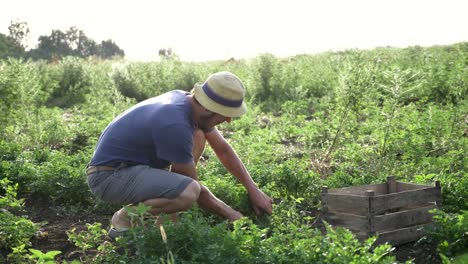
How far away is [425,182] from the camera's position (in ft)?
17.7

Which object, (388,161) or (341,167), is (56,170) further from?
(388,161)

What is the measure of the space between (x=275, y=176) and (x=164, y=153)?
1593 millimetres

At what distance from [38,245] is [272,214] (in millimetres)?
1892

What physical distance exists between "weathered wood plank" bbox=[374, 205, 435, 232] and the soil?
171 mm

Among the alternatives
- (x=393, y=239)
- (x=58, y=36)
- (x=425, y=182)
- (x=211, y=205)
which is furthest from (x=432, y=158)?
(x=58, y=36)

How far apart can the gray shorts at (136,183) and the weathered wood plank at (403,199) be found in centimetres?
135

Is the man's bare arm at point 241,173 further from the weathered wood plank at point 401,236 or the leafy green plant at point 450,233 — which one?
the leafy green plant at point 450,233

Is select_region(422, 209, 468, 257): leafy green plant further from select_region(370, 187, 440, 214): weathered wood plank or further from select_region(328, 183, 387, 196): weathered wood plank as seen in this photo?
select_region(328, 183, 387, 196): weathered wood plank

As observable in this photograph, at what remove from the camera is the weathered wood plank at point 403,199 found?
181 inches

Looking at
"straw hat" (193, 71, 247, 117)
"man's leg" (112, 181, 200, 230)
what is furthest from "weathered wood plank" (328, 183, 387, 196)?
"man's leg" (112, 181, 200, 230)

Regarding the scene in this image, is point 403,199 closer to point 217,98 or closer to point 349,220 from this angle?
point 349,220

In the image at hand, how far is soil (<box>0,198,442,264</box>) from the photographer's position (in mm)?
4508

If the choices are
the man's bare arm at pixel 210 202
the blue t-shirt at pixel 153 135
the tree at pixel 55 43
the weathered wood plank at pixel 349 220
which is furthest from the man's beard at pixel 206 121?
the tree at pixel 55 43

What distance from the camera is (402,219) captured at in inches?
186
